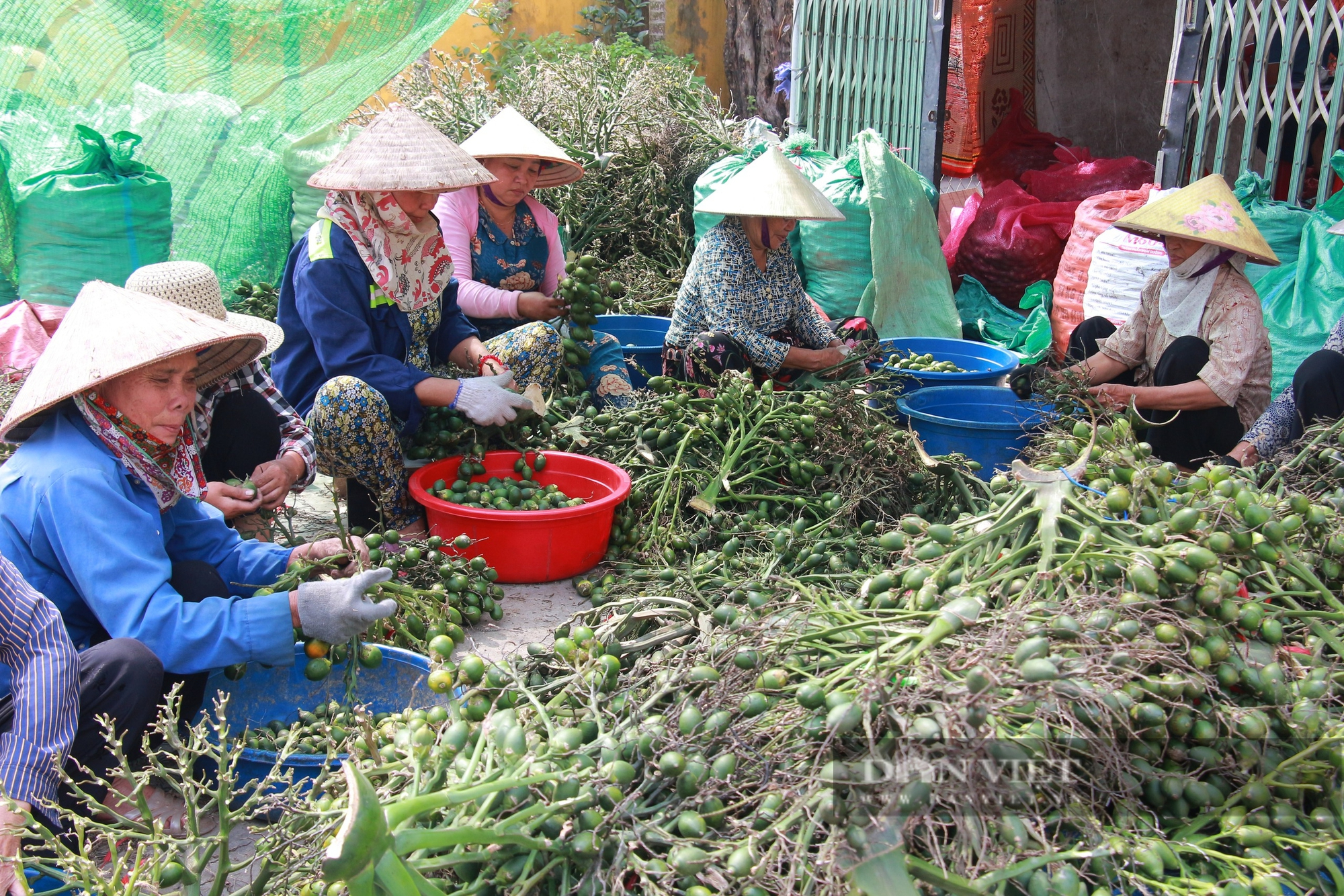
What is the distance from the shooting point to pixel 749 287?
12.9ft

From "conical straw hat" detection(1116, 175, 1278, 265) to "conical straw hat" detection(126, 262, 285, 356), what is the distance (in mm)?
2804

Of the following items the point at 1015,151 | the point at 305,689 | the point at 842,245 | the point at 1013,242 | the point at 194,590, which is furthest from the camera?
the point at 1015,151

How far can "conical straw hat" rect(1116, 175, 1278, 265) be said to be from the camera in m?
3.37

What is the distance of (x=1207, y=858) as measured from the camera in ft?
4.80

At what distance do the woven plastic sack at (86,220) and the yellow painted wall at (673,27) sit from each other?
4969 mm

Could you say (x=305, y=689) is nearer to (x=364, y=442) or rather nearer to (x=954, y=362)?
(x=364, y=442)

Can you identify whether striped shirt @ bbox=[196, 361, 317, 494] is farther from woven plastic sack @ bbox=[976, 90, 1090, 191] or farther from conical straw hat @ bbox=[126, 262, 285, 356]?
woven plastic sack @ bbox=[976, 90, 1090, 191]

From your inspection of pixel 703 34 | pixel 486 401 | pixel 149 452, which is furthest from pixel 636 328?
pixel 703 34

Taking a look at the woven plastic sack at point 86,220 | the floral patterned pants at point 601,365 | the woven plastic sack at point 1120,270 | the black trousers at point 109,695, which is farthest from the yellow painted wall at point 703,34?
the black trousers at point 109,695

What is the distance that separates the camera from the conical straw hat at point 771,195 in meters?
3.75

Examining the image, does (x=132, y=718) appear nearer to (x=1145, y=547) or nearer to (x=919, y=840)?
(x=919, y=840)

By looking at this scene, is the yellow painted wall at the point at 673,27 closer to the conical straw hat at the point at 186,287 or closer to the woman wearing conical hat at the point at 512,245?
the woman wearing conical hat at the point at 512,245

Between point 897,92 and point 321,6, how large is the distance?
3.26 metres

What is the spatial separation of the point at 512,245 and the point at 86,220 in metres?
1.55
